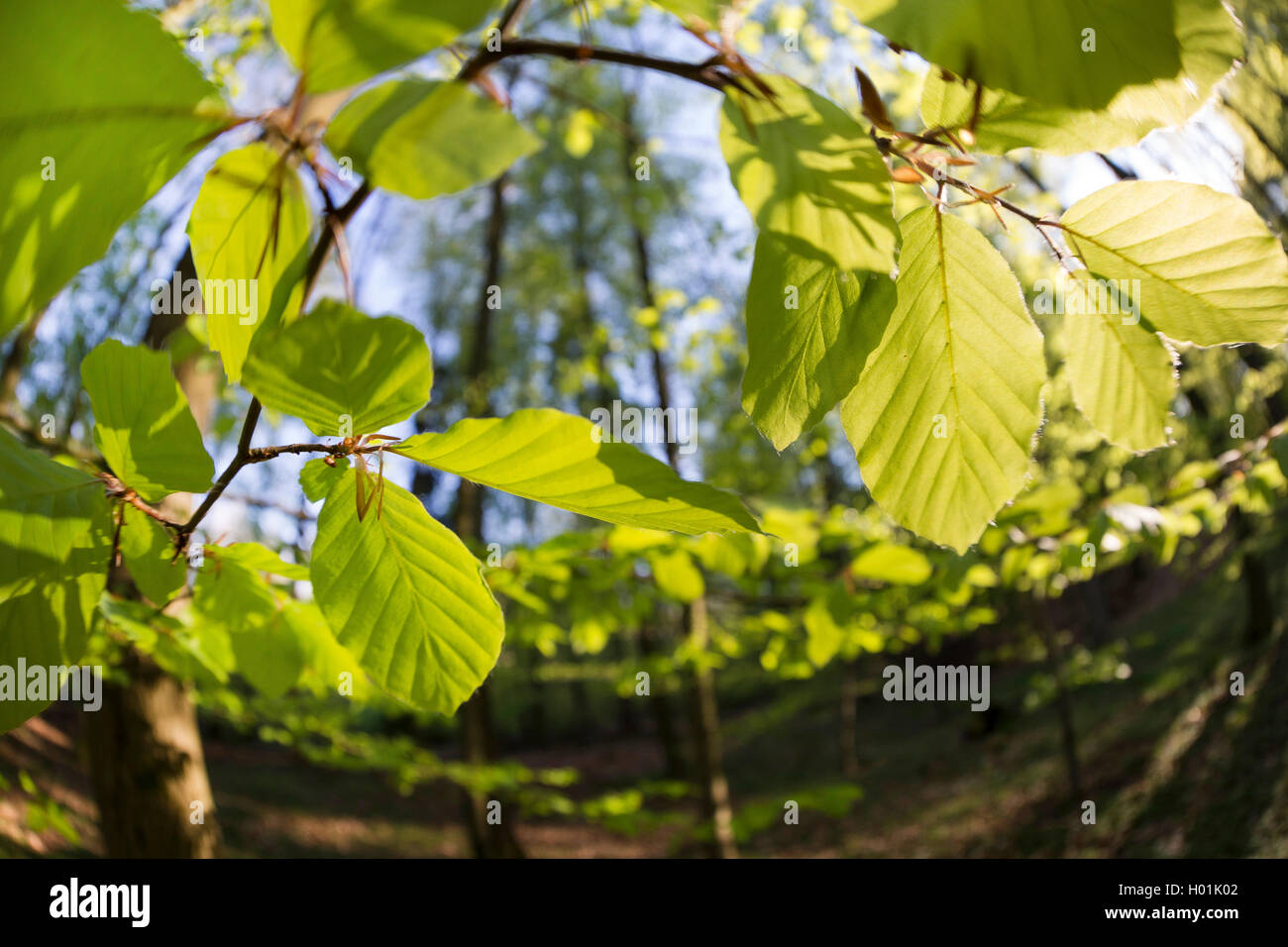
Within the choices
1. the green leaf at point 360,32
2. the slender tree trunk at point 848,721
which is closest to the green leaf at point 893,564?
the green leaf at point 360,32

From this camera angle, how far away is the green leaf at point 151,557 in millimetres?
361

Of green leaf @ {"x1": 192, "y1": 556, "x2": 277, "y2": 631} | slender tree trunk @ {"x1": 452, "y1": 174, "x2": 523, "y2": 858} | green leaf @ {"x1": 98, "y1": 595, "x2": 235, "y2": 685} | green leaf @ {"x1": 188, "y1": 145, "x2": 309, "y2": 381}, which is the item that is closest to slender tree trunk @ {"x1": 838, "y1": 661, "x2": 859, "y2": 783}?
slender tree trunk @ {"x1": 452, "y1": 174, "x2": 523, "y2": 858}

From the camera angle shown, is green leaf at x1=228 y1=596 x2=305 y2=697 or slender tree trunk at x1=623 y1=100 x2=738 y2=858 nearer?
green leaf at x1=228 y1=596 x2=305 y2=697

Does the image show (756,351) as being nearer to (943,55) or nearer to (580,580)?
(943,55)

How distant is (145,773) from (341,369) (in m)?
1.89

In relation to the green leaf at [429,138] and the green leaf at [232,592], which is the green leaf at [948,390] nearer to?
the green leaf at [429,138]

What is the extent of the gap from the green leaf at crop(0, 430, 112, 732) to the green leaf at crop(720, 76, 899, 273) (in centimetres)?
28

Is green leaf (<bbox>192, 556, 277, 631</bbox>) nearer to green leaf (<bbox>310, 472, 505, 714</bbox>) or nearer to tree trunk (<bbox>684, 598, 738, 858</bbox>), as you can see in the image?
green leaf (<bbox>310, 472, 505, 714</bbox>)

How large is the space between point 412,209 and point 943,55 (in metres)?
9.04

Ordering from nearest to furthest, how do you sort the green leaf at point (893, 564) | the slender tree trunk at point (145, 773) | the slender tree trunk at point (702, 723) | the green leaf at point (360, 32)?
the green leaf at point (360, 32)
the green leaf at point (893, 564)
the slender tree trunk at point (145, 773)
the slender tree trunk at point (702, 723)

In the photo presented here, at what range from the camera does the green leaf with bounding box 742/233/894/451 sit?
0.85 ft

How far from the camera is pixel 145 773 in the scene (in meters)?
1.72

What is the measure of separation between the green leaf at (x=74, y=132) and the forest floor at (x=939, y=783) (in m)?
1.72

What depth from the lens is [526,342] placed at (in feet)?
36.6
